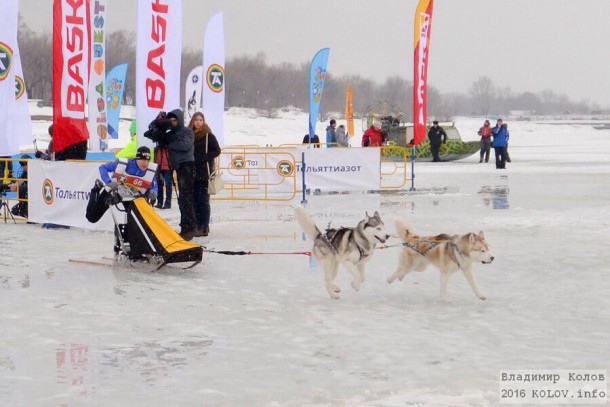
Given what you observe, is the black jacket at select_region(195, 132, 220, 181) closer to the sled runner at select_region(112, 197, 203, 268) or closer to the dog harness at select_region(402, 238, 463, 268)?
the sled runner at select_region(112, 197, 203, 268)

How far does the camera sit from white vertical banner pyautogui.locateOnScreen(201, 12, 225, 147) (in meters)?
18.8

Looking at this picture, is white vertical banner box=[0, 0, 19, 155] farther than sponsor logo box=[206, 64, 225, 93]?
No

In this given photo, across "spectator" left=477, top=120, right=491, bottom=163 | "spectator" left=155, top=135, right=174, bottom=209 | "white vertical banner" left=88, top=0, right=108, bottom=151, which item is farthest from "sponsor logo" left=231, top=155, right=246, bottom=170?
"spectator" left=477, top=120, right=491, bottom=163

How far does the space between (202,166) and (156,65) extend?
4.98ft

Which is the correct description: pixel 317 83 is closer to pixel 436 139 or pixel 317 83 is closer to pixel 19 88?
pixel 436 139

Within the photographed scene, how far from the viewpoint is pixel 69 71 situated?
12.6 meters

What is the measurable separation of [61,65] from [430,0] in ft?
29.4

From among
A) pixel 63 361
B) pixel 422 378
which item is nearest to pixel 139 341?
pixel 63 361

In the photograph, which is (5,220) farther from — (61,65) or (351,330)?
(351,330)

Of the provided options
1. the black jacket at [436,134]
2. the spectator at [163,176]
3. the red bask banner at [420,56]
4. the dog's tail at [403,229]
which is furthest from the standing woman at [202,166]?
the black jacket at [436,134]

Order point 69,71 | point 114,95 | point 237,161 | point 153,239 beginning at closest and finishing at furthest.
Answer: point 153,239, point 69,71, point 237,161, point 114,95

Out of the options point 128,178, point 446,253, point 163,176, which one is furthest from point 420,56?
point 446,253

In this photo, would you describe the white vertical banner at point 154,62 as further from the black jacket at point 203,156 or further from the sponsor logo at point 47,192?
the sponsor logo at point 47,192

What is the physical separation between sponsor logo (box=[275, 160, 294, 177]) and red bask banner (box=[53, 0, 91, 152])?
6640 mm
